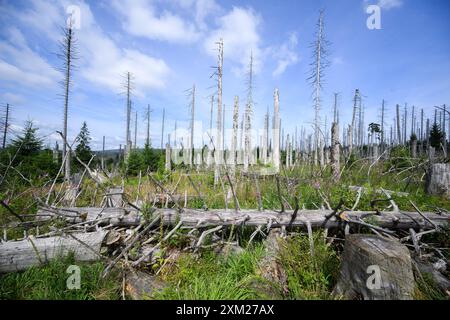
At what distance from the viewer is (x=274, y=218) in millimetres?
2939


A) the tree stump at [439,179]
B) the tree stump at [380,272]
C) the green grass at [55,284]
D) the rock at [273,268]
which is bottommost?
the green grass at [55,284]

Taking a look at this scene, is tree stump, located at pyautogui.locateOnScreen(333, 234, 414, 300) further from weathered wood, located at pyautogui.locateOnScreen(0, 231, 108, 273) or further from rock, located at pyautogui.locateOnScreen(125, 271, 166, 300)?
weathered wood, located at pyautogui.locateOnScreen(0, 231, 108, 273)

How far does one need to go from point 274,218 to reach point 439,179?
16.7 ft

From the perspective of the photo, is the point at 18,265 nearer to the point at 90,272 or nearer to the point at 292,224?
the point at 90,272

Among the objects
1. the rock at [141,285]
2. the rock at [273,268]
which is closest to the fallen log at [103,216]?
the rock at [141,285]

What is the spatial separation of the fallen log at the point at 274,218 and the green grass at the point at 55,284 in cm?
74

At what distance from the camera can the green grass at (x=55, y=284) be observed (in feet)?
6.99

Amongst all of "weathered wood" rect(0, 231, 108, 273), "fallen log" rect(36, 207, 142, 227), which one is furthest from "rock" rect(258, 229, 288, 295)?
"weathered wood" rect(0, 231, 108, 273)

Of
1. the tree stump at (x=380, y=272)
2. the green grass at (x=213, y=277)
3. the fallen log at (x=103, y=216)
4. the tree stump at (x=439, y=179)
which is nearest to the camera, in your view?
the tree stump at (x=380, y=272)

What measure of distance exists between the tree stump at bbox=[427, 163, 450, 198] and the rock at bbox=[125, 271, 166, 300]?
670 centimetres

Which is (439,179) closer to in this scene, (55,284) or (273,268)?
(273,268)

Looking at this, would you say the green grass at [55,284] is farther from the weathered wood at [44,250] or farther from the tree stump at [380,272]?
the tree stump at [380,272]
